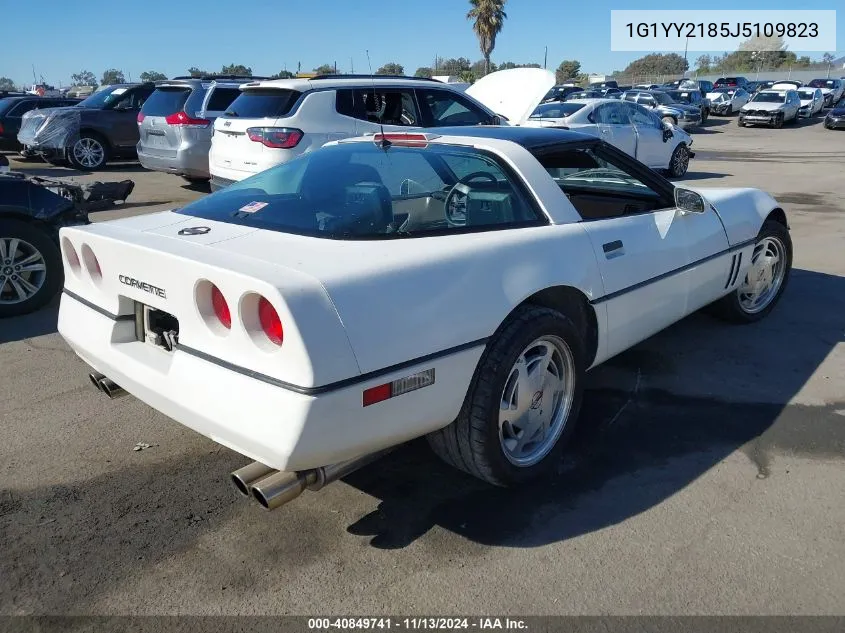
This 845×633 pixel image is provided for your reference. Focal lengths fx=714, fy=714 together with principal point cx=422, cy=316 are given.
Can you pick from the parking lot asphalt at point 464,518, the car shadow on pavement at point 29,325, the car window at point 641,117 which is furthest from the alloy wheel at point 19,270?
the car window at point 641,117

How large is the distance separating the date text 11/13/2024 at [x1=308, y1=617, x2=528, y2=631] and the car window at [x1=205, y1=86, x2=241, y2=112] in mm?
10045

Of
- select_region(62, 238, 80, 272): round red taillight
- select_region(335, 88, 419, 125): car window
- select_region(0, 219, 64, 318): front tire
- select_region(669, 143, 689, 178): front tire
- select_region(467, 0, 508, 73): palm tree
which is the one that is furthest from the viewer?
select_region(467, 0, 508, 73): palm tree

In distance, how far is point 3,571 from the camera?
2568 millimetres

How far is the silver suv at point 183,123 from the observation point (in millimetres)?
10836

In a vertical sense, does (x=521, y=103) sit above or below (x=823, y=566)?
above

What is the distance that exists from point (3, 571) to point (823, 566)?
2.95 metres

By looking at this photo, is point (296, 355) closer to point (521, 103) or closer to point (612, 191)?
point (612, 191)

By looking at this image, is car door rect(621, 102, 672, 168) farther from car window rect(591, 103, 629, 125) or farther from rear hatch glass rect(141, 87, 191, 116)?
rear hatch glass rect(141, 87, 191, 116)

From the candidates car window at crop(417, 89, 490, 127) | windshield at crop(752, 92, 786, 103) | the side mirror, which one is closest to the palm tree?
windshield at crop(752, 92, 786, 103)

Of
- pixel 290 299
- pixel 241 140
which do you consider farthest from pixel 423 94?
pixel 290 299

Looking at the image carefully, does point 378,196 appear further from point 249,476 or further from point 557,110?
point 557,110

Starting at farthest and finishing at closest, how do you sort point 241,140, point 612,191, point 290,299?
point 241,140 → point 612,191 → point 290,299

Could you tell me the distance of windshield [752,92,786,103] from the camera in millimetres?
29781

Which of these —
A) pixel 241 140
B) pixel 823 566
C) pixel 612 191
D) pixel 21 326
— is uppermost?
pixel 241 140
